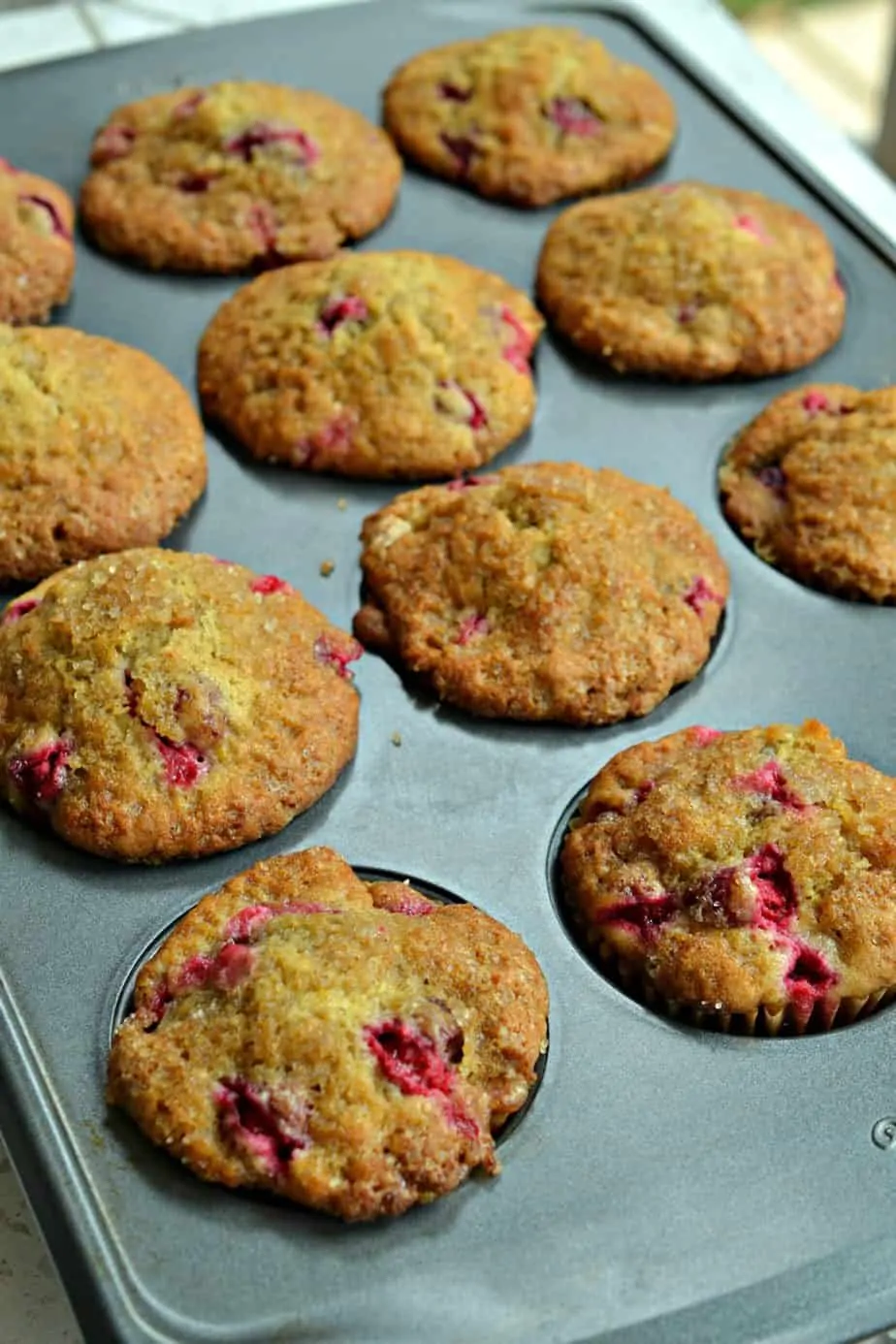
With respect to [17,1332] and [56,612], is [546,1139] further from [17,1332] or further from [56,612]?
[56,612]

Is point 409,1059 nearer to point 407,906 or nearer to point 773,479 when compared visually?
point 407,906

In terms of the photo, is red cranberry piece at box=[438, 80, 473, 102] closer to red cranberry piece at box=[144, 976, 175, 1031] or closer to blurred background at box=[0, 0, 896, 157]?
red cranberry piece at box=[144, 976, 175, 1031]

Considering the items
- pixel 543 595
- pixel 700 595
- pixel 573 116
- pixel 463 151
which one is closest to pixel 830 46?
pixel 573 116

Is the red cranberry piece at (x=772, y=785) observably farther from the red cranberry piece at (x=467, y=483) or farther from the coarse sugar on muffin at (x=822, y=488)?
the red cranberry piece at (x=467, y=483)

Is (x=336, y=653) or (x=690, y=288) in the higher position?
(x=690, y=288)

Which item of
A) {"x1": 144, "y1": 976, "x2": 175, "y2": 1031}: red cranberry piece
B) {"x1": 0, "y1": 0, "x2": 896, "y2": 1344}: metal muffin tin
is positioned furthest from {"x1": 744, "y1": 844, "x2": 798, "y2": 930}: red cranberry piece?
{"x1": 144, "y1": 976, "x2": 175, "y2": 1031}: red cranberry piece

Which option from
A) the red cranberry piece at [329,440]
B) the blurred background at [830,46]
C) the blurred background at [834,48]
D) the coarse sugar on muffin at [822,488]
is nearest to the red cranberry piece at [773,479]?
the coarse sugar on muffin at [822,488]
